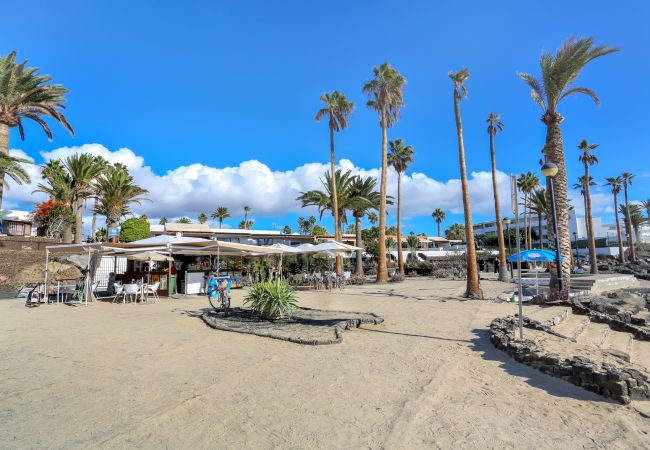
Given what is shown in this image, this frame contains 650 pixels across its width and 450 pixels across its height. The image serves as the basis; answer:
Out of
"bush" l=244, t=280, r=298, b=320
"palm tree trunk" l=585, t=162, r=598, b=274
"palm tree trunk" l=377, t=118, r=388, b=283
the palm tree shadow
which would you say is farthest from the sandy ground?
"palm tree trunk" l=585, t=162, r=598, b=274

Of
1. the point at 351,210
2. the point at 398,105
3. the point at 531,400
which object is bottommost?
the point at 531,400

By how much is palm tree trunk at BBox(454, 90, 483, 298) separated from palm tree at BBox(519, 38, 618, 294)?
9.27 ft

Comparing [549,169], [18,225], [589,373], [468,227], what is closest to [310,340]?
[589,373]

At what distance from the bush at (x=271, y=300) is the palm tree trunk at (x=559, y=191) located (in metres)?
10.2

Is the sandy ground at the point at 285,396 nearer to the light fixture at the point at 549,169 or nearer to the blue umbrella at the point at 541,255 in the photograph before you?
the light fixture at the point at 549,169

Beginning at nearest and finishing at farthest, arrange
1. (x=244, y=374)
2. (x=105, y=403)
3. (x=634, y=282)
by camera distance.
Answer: (x=105, y=403)
(x=244, y=374)
(x=634, y=282)

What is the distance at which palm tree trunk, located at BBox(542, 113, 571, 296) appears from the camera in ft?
46.5

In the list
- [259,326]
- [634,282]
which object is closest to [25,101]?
[259,326]

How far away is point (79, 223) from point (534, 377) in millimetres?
33702

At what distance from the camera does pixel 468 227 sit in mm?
16797

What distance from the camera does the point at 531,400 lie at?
4.64 metres

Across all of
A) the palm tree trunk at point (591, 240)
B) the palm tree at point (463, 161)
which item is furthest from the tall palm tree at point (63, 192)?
the palm tree trunk at point (591, 240)

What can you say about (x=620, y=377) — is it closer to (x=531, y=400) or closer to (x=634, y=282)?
(x=531, y=400)

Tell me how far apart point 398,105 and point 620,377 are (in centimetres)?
2156
